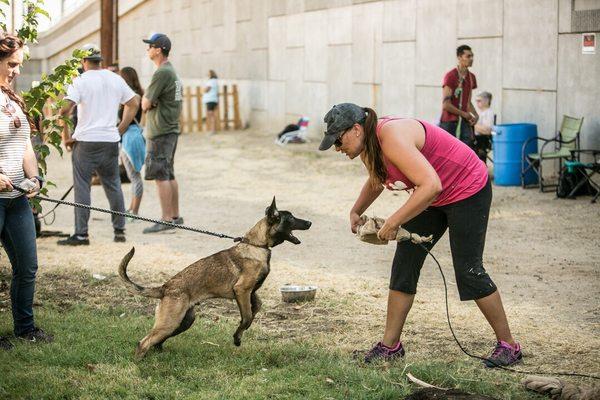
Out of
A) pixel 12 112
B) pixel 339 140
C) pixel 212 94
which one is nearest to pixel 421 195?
pixel 339 140

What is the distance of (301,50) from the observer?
22.0 meters

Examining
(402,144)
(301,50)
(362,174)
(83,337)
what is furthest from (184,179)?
(402,144)

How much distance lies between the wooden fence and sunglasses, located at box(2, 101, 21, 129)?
705 inches

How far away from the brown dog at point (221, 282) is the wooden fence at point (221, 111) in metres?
18.0

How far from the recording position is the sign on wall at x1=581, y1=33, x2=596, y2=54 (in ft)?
40.7

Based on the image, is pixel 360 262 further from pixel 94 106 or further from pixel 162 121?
pixel 94 106

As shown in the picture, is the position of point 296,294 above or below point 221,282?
below

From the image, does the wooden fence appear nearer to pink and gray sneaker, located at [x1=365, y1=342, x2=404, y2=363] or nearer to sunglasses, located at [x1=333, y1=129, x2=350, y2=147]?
pink and gray sneaker, located at [x1=365, y1=342, x2=404, y2=363]

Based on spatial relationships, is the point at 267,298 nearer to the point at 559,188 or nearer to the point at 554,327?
the point at 554,327

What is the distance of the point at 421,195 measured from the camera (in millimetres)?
4840

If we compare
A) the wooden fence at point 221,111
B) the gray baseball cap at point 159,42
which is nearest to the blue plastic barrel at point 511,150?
the gray baseball cap at point 159,42

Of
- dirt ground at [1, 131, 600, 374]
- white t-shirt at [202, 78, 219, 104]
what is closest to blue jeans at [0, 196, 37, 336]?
dirt ground at [1, 131, 600, 374]

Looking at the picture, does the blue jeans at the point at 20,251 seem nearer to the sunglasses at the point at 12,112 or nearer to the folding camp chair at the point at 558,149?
the sunglasses at the point at 12,112

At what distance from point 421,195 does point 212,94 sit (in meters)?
19.6
